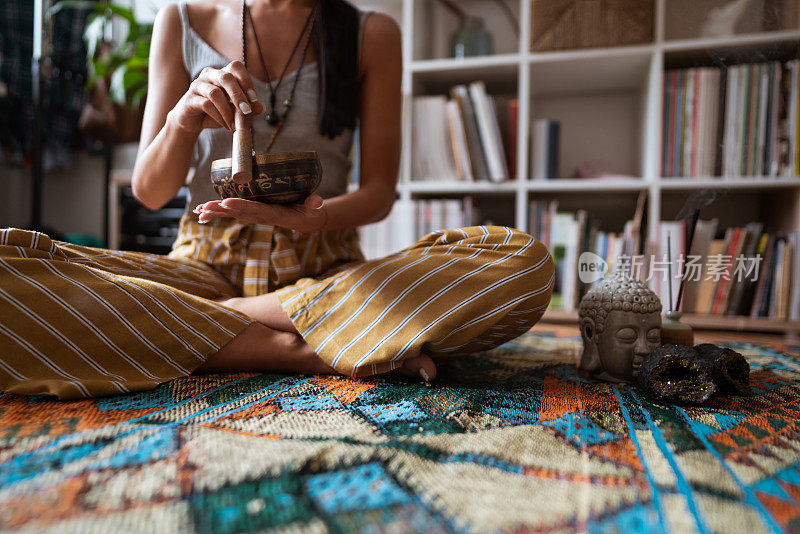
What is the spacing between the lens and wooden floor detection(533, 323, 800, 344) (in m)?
1.33

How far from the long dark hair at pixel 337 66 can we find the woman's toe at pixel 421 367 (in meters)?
0.46

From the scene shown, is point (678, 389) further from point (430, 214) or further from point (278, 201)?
point (430, 214)

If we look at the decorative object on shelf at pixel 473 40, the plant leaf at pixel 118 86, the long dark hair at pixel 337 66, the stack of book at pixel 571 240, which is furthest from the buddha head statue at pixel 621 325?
the plant leaf at pixel 118 86

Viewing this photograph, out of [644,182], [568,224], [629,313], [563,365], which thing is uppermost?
[644,182]

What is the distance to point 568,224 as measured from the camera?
1.58 meters

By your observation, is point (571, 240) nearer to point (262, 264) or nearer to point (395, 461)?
point (262, 264)

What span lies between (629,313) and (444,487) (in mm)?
474

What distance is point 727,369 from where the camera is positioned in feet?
2.44

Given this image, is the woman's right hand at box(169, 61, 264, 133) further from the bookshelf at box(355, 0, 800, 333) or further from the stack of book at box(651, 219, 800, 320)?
the bookshelf at box(355, 0, 800, 333)

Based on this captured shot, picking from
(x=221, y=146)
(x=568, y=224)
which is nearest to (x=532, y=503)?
(x=221, y=146)

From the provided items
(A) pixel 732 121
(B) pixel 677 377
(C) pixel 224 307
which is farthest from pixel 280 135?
(A) pixel 732 121

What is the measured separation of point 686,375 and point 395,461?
0.46 metres

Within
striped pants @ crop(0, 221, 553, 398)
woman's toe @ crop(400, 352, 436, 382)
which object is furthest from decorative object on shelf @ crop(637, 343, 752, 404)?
woman's toe @ crop(400, 352, 436, 382)

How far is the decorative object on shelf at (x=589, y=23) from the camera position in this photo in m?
1.54
